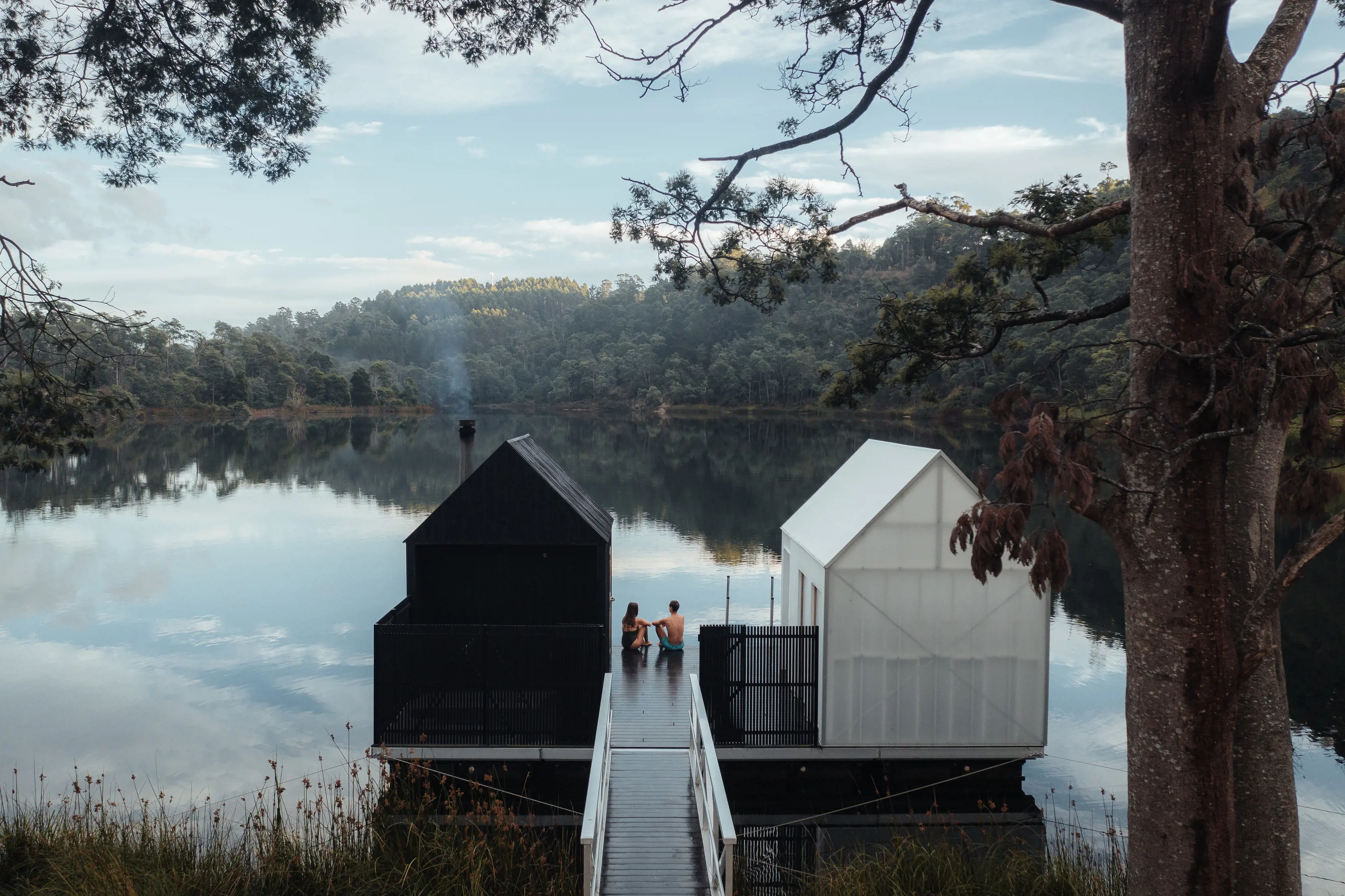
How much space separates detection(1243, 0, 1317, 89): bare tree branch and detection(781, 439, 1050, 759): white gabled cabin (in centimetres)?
767

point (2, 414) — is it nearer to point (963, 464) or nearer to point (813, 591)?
point (813, 591)

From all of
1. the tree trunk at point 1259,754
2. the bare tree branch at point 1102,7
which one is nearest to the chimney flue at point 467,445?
the bare tree branch at point 1102,7

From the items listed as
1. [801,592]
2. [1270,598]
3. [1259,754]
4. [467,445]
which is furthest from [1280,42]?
[467,445]

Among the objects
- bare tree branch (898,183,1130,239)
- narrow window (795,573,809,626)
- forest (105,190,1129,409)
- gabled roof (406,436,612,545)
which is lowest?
narrow window (795,573,809,626)

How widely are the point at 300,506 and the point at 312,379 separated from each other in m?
65.9

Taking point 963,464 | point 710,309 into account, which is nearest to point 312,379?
point 710,309

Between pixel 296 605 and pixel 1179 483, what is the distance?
28.6 metres

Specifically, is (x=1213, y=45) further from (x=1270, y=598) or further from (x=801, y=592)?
(x=801, y=592)

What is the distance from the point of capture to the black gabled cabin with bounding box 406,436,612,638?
1619 centimetres

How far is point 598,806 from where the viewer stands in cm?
955

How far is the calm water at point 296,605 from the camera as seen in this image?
18.3 m

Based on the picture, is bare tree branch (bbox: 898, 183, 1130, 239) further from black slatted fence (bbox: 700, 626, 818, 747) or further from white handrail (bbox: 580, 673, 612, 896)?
black slatted fence (bbox: 700, 626, 818, 747)

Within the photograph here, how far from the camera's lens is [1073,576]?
32844mm

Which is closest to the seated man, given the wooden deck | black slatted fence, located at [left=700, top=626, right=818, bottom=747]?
the wooden deck
